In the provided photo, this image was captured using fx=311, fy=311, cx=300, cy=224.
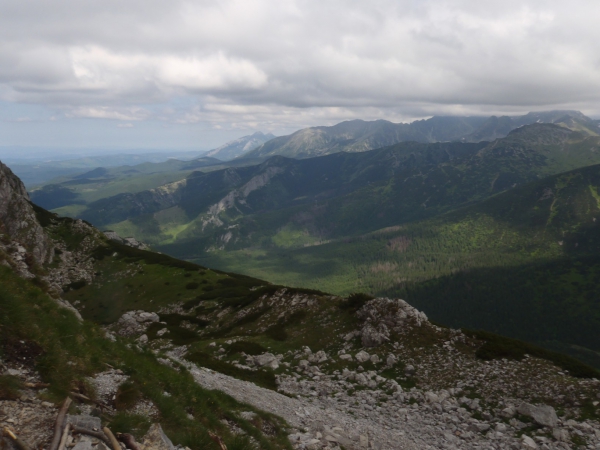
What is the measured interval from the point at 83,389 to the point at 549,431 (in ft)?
113

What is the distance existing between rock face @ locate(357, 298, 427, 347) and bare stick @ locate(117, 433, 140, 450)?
41.1m

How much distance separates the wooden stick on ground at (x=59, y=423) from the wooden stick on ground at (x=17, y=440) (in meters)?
0.66

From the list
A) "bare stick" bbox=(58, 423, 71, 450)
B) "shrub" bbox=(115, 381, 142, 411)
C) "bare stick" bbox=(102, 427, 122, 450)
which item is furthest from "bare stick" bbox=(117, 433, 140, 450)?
"shrub" bbox=(115, 381, 142, 411)

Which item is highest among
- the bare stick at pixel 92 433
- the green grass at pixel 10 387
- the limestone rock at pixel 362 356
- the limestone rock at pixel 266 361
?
the green grass at pixel 10 387

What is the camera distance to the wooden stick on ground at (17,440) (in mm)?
6855

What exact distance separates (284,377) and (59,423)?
34.5m

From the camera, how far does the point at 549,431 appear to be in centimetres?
2620

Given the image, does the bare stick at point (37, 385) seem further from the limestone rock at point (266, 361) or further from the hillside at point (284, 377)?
the limestone rock at point (266, 361)

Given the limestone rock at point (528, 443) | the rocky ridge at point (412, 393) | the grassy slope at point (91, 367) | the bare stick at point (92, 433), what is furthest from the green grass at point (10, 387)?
the limestone rock at point (528, 443)

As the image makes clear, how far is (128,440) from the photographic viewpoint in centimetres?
901

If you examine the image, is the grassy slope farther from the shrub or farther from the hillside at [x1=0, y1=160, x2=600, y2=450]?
the shrub

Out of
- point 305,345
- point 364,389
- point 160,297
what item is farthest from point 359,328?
point 160,297

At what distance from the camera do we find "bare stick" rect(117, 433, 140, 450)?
8969 mm

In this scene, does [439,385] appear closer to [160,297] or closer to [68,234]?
[160,297]
